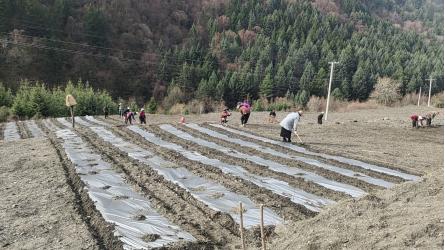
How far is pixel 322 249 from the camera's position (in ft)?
16.3

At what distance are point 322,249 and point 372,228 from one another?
69cm

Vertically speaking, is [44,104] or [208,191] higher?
[208,191]

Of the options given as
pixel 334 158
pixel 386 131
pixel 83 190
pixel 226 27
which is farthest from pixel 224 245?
pixel 226 27

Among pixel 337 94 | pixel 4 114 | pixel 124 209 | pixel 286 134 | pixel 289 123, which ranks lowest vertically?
pixel 4 114

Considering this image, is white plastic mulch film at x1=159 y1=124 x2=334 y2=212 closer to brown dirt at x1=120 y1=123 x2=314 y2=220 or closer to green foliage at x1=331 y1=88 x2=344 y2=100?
brown dirt at x1=120 y1=123 x2=314 y2=220

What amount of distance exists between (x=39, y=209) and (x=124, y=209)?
156cm

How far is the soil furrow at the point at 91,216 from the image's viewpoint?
607 centimetres

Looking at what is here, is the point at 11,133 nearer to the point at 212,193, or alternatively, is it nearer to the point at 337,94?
the point at 212,193

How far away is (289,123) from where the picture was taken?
1614 centimetres

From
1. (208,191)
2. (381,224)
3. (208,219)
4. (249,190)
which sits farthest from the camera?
(249,190)

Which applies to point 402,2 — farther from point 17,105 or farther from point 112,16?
point 17,105

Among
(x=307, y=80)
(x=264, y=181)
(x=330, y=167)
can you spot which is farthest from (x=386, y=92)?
(x=264, y=181)

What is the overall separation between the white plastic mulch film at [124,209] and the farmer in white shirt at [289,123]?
7.23 m

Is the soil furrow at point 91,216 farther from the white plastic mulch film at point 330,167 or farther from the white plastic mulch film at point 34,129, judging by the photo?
the white plastic mulch film at point 34,129
